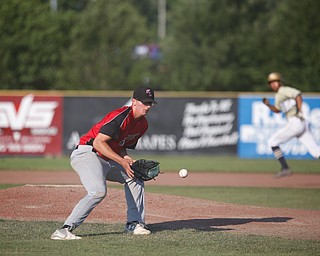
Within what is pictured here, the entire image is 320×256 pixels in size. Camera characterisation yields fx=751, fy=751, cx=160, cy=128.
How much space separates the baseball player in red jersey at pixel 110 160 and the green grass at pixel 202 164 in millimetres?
8950

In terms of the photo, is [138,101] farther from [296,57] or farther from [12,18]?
[12,18]

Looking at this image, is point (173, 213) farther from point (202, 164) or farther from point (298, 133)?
point (202, 164)

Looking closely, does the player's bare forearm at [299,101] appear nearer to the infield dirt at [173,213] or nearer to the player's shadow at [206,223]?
the infield dirt at [173,213]

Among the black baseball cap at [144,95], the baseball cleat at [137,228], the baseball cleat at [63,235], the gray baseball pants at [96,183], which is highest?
the black baseball cap at [144,95]

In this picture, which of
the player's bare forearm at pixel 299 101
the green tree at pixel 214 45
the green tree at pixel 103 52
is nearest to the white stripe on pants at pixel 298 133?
the player's bare forearm at pixel 299 101

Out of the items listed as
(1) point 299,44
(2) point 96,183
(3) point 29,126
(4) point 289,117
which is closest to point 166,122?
(3) point 29,126

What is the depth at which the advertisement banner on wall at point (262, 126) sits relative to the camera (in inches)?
826

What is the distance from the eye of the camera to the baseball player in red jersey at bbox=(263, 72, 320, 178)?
1421cm

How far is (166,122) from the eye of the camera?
71.0ft

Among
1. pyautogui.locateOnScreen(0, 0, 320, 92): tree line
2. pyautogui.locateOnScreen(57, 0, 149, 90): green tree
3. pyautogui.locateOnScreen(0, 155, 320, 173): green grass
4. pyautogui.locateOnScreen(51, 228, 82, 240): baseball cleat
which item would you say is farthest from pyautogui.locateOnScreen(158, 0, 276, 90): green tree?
pyautogui.locateOnScreen(51, 228, 82, 240): baseball cleat

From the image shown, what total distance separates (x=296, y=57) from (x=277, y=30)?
1732 mm

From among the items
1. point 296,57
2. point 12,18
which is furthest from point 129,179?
point 12,18

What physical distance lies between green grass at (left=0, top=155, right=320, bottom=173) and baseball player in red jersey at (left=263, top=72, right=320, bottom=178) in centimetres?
332

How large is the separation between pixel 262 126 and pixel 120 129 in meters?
14.0
